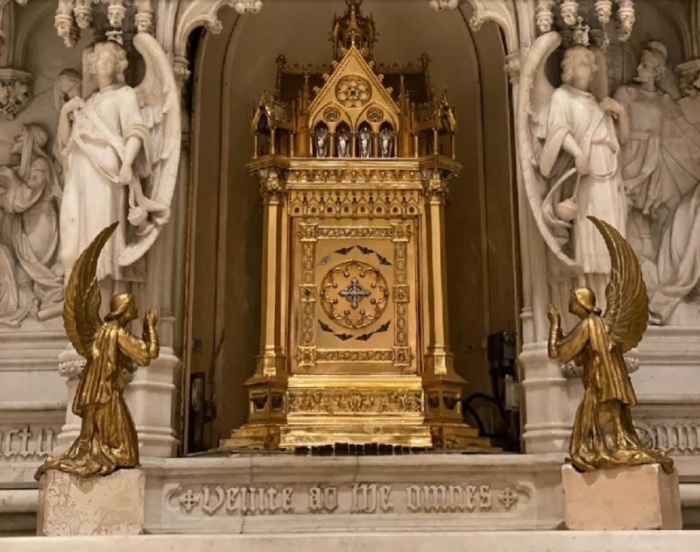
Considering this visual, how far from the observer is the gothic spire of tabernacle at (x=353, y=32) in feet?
24.0

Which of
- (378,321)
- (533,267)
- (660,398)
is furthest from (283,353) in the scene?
(660,398)

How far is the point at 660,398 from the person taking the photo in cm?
625

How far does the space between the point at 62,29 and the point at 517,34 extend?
2807 mm

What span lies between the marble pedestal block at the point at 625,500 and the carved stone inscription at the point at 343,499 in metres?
0.96

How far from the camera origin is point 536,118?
6.23m

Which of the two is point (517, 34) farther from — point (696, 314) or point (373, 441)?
point (373, 441)

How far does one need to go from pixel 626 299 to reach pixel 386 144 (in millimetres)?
2517

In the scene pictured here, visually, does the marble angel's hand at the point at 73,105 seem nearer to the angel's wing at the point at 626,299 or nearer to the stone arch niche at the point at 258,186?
the stone arch niche at the point at 258,186

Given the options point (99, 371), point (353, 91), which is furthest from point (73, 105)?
point (99, 371)

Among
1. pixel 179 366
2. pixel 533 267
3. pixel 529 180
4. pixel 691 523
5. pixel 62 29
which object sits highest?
pixel 62 29

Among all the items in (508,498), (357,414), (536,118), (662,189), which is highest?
(536,118)

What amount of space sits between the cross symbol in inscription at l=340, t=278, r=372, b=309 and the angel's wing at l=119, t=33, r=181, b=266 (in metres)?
1.42

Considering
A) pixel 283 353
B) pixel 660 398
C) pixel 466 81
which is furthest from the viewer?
pixel 466 81

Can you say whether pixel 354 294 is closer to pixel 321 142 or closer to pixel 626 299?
pixel 321 142
